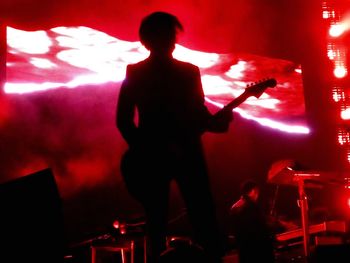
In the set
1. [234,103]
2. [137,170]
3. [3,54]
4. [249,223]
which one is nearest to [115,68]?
[3,54]

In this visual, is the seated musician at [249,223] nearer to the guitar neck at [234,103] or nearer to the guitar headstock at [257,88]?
the guitar headstock at [257,88]

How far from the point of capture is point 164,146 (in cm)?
234

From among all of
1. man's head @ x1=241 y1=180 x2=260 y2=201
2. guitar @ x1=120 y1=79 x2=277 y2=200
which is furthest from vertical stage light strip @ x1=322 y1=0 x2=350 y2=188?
guitar @ x1=120 y1=79 x2=277 y2=200

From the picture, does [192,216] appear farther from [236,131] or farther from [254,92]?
[236,131]

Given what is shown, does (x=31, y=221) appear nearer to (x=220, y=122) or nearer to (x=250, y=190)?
(x=220, y=122)

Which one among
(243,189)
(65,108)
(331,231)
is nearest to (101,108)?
(65,108)

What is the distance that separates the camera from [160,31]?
241 centimetres

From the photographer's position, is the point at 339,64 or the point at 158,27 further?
the point at 339,64

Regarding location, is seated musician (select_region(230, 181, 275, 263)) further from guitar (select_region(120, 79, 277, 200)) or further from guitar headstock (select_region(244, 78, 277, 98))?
guitar (select_region(120, 79, 277, 200))

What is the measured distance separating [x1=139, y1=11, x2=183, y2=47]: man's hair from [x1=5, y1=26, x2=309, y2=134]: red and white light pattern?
288 cm

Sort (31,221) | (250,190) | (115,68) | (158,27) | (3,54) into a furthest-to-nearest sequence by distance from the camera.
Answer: (115,68) → (250,190) → (3,54) → (158,27) → (31,221)

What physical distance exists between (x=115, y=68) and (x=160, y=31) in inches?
116

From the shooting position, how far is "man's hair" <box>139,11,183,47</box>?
236cm

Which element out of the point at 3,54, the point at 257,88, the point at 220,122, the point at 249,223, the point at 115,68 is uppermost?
the point at 3,54
